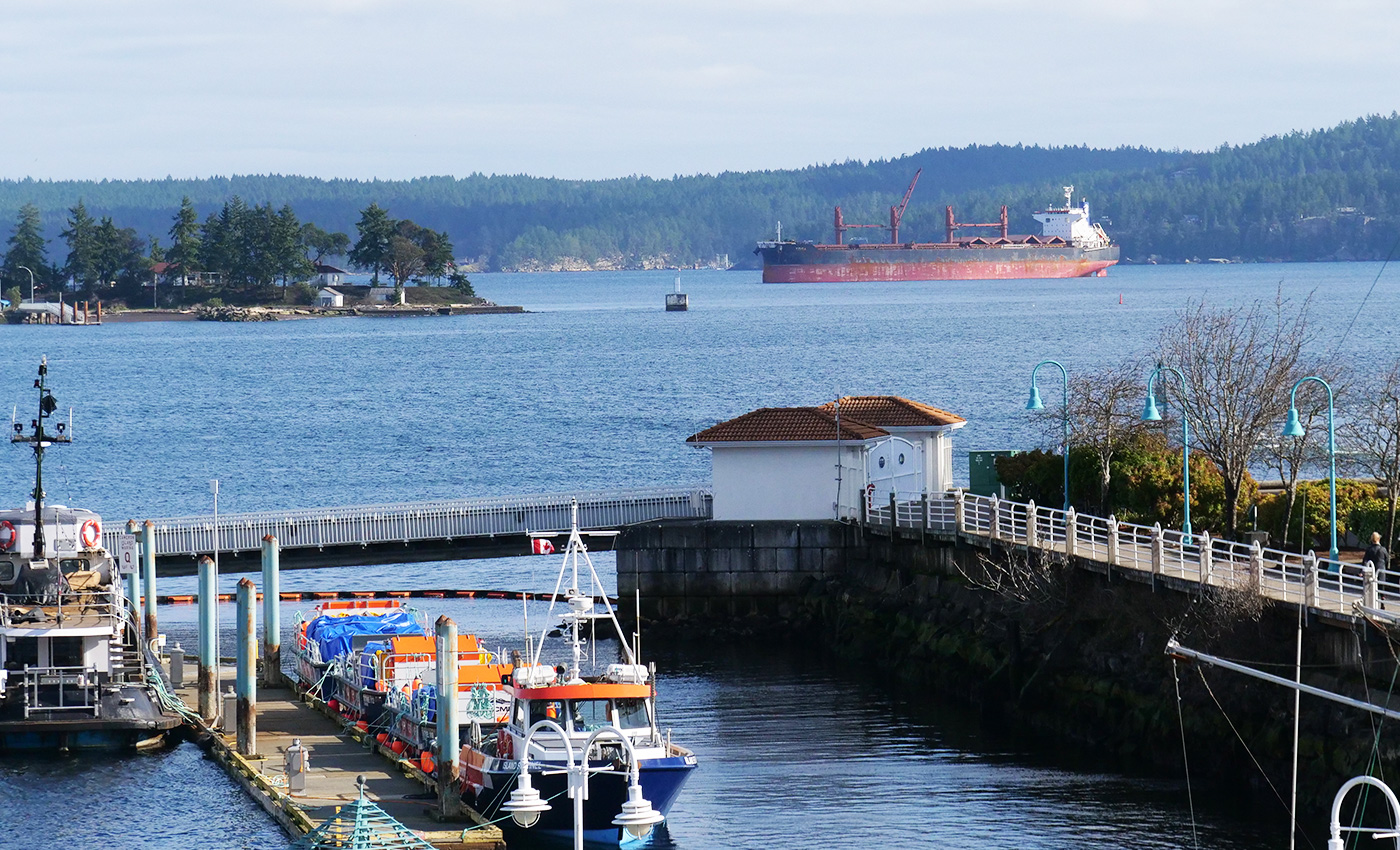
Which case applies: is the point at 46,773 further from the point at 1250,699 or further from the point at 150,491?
the point at 150,491

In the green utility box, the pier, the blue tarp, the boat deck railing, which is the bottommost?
the boat deck railing

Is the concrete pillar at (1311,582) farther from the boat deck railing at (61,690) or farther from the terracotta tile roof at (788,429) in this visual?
the boat deck railing at (61,690)

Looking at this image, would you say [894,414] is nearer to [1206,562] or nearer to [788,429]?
[788,429]

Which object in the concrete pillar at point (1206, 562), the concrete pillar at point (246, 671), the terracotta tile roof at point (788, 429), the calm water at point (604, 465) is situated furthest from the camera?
the terracotta tile roof at point (788, 429)

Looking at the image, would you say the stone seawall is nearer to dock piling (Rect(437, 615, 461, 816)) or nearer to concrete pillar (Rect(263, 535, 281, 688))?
concrete pillar (Rect(263, 535, 281, 688))

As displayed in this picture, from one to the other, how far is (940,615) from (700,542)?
6.18m

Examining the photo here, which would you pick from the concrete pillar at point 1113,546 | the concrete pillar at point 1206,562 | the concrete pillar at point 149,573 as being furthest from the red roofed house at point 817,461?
the concrete pillar at point 1206,562

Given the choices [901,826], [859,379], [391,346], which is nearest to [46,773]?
[901,826]

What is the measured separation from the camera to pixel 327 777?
30.0 metres

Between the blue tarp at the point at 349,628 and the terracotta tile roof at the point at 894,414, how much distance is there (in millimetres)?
11586

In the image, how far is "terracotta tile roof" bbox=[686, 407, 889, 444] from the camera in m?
43.4

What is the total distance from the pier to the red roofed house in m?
2.60

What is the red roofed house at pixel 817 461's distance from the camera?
43.5m

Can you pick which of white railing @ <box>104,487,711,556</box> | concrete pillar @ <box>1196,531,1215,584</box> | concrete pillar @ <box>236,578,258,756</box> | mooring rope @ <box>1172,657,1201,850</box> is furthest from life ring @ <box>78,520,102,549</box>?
concrete pillar @ <box>1196,531,1215,584</box>
